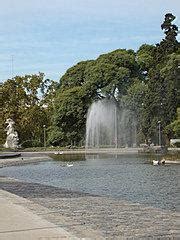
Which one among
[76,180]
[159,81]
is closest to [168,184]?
[76,180]

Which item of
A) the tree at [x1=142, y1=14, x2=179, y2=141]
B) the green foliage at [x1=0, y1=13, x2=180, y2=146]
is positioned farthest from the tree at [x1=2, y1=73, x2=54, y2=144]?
the tree at [x1=142, y1=14, x2=179, y2=141]

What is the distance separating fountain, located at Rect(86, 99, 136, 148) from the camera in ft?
248

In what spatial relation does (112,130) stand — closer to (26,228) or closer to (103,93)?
(103,93)

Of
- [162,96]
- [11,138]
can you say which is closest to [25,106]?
[11,138]

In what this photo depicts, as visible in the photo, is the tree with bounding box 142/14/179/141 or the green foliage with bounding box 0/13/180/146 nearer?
the tree with bounding box 142/14/179/141

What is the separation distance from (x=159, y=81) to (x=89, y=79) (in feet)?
55.9

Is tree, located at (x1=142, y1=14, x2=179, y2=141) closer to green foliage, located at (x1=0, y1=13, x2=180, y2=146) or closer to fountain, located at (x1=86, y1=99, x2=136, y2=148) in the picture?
green foliage, located at (x1=0, y1=13, x2=180, y2=146)

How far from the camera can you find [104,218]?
1251 centimetres

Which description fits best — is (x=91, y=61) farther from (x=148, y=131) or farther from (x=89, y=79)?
(x=148, y=131)

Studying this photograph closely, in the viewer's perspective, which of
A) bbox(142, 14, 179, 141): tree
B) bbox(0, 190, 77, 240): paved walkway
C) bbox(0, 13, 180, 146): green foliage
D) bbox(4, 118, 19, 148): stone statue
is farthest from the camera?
bbox(4, 118, 19, 148): stone statue

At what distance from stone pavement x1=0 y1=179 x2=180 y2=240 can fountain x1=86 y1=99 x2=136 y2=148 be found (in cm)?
5768

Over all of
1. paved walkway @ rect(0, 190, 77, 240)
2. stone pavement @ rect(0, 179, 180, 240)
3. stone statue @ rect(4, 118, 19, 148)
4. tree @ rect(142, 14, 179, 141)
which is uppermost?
tree @ rect(142, 14, 179, 141)

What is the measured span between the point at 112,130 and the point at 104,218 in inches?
2488

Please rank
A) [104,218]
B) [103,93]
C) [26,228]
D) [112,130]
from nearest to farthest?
[26,228] < [104,218] < [112,130] < [103,93]
